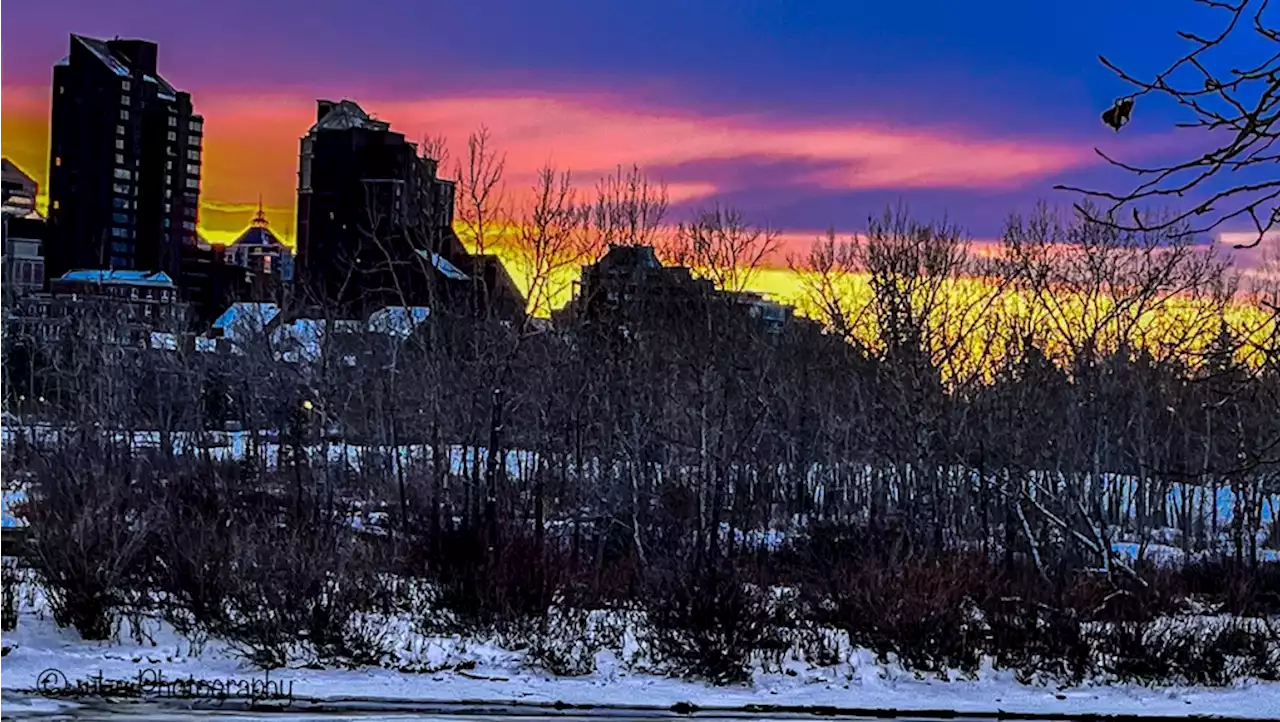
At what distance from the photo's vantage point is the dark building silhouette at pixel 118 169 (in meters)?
91.4

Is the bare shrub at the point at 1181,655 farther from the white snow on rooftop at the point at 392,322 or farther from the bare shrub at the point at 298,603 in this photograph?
the white snow on rooftop at the point at 392,322

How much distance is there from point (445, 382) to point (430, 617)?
25.9 meters

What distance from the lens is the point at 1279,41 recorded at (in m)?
3.01

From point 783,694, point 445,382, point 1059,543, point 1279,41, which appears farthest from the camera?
point 445,382

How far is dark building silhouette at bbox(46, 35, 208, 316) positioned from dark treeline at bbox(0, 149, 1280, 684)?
41.2m

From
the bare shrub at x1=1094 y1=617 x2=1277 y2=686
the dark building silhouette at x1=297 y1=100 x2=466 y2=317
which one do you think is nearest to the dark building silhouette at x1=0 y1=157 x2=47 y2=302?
the dark building silhouette at x1=297 y1=100 x2=466 y2=317

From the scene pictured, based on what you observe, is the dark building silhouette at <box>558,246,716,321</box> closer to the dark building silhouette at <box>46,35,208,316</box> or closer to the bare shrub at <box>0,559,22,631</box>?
the bare shrub at <box>0,559,22,631</box>

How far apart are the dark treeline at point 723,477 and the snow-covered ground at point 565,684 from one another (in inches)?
12.9

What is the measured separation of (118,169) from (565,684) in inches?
3546

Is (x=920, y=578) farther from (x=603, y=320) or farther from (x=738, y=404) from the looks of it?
(x=603, y=320)

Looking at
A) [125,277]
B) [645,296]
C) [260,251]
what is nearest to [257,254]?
[260,251]

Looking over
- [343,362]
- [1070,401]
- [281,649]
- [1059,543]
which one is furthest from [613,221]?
[281,649]

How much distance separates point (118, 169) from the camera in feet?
307

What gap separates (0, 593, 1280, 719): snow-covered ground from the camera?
40.5 ft
